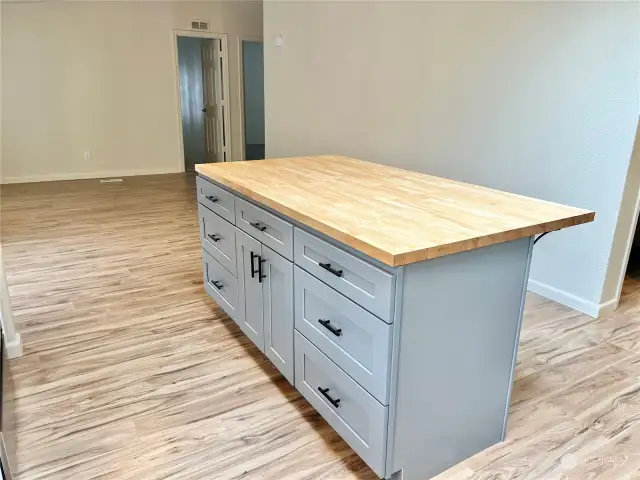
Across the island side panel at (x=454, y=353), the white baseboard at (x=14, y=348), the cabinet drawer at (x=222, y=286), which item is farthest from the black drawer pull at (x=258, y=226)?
the white baseboard at (x=14, y=348)

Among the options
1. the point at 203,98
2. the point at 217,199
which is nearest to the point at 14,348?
the point at 217,199

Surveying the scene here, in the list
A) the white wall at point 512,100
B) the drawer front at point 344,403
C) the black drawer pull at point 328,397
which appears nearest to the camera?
the drawer front at point 344,403

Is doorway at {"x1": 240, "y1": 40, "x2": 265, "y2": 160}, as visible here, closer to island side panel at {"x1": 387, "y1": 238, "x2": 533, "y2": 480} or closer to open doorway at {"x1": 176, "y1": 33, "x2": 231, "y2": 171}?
open doorway at {"x1": 176, "y1": 33, "x2": 231, "y2": 171}

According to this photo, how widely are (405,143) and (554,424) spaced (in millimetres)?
2558

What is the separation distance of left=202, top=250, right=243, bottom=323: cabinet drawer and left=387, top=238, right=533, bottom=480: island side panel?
1147mm

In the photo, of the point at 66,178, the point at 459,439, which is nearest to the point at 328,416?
the point at 459,439

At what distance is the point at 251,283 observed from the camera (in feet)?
7.38

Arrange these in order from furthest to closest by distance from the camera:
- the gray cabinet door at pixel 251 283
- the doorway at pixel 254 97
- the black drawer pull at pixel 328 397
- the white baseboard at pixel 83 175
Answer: the doorway at pixel 254 97 → the white baseboard at pixel 83 175 → the gray cabinet door at pixel 251 283 → the black drawer pull at pixel 328 397

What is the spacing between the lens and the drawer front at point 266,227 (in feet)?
6.08

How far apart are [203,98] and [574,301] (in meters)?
6.71

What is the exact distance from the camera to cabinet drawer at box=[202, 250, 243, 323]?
248 cm

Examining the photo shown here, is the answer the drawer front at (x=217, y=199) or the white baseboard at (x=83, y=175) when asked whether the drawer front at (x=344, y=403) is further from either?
the white baseboard at (x=83, y=175)

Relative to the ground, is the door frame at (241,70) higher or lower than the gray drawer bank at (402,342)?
higher

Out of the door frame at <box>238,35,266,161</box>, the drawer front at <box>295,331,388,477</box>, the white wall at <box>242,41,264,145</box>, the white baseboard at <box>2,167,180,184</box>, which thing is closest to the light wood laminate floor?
the drawer front at <box>295,331,388,477</box>
